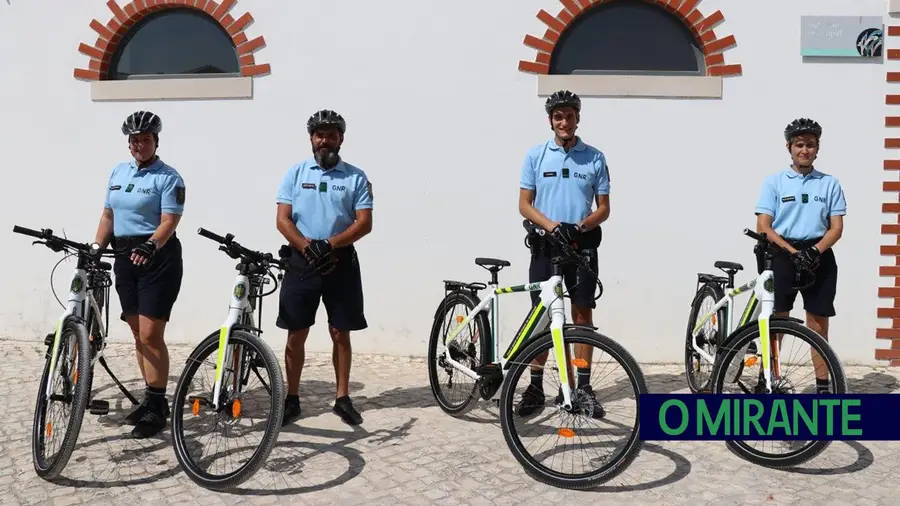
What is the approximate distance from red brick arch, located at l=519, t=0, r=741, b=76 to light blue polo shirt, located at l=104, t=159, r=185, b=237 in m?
3.16

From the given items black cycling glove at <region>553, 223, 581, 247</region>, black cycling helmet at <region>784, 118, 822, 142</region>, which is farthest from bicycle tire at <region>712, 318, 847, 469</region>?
black cycling helmet at <region>784, 118, 822, 142</region>

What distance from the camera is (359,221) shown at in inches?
175

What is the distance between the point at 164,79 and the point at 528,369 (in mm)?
4730

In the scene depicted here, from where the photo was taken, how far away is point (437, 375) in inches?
199

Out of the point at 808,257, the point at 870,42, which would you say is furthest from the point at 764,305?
the point at 870,42

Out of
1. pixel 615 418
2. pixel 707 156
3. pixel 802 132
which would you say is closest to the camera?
pixel 615 418

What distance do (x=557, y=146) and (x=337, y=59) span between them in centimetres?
260

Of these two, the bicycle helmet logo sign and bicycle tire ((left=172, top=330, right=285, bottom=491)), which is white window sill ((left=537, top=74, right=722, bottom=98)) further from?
bicycle tire ((left=172, top=330, right=285, bottom=491))

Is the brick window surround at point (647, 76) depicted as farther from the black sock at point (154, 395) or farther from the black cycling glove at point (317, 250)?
the black sock at point (154, 395)

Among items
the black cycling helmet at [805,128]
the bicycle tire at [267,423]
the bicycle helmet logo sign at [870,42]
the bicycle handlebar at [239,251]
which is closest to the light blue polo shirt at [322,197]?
the bicycle handlebar at [239,251]

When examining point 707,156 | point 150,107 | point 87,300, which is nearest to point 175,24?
point 150,107

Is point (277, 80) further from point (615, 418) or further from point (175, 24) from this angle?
point (615, 418)

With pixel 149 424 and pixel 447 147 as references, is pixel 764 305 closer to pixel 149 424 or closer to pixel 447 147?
Answer: pixel 447 147

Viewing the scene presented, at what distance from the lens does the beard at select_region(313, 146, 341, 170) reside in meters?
4.45
